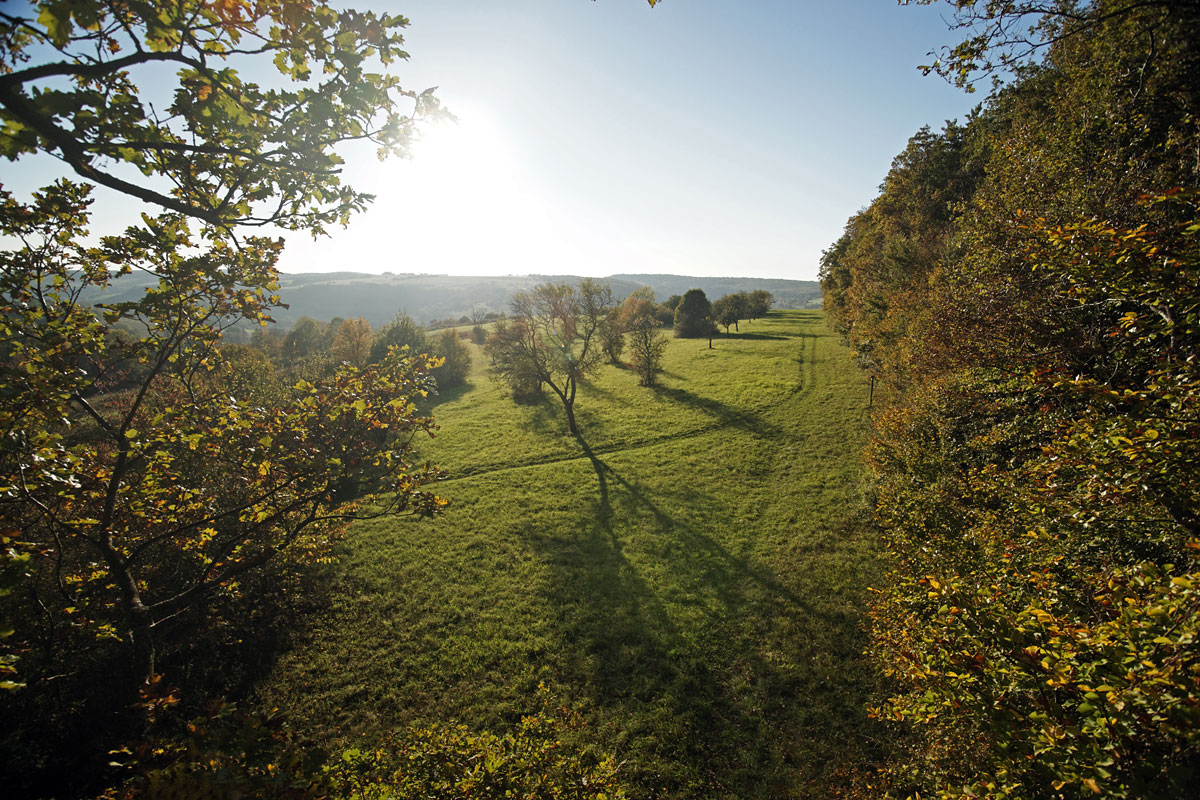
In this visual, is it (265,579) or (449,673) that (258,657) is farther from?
(449,673)

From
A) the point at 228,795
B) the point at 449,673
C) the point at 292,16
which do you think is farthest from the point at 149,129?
the point at 449,673

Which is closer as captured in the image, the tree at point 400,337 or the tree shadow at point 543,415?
the tree shadow at point 543,415

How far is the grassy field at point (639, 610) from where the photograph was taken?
12461mm

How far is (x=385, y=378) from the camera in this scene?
793cm

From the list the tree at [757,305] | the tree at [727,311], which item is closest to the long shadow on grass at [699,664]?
the tree at [727,311]

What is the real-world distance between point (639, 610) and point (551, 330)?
2644 centimetres

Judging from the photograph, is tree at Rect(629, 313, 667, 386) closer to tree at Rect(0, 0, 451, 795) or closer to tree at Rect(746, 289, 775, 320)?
tree at Rect(0, 0, 451, 795)

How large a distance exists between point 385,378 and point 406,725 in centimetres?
1147

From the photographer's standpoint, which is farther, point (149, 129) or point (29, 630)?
point (29, 630)

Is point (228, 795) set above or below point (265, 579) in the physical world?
above

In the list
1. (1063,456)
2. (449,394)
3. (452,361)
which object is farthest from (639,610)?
(452,361)

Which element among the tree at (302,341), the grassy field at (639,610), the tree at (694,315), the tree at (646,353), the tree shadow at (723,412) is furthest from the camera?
the tree at (302,341)

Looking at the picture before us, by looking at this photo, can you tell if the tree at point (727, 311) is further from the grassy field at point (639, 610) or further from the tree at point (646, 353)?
the grassy field at point (639, 610)

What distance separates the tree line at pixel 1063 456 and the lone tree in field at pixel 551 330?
2380 centimetres
